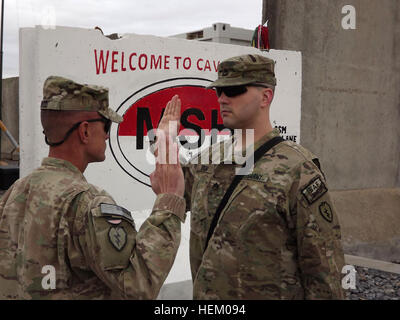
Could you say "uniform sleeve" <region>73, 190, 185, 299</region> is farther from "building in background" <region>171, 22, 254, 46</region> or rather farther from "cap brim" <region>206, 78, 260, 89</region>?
"building in background" <region>171, 22, 254, 46</region>

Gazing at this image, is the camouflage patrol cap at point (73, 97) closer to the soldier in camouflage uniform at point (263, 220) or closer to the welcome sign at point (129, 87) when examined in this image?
the soldier in camouflage uniform at point (263, 220)

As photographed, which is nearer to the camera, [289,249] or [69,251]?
[69,251]

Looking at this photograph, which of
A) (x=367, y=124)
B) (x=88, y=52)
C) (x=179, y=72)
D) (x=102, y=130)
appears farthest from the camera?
(x=367, y=124)

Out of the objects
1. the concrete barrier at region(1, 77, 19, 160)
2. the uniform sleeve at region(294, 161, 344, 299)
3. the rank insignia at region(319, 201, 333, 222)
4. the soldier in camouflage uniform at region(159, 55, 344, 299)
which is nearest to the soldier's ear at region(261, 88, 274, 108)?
the soldier in camouflage uniform at region(159, 55, 344, 299)

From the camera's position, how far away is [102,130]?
212cm

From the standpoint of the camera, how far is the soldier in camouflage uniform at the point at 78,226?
1785mm

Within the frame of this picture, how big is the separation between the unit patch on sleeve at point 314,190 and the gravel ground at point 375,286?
360 centimetres

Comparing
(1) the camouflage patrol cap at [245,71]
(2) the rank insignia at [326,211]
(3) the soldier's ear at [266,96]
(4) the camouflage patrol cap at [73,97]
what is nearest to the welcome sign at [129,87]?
(4) the camouflage patrol cap at [73,97]

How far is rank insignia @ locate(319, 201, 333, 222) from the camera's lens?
2205mm

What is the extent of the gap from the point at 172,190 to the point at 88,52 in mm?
2803

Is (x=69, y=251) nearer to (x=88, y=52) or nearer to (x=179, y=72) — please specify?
(x=88, y=52)

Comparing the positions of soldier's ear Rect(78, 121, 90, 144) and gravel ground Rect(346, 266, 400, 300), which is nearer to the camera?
soldier's ear Rect(78, 121, 90, 144)

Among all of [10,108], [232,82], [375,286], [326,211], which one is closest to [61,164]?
[232,82]

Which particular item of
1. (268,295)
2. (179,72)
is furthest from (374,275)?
(268,295)
